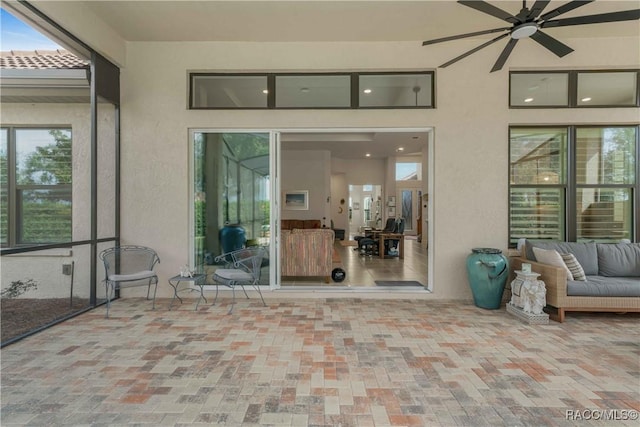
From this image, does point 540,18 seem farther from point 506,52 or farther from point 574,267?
point 574,267

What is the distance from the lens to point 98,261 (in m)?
4.46

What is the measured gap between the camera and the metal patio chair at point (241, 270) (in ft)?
13.4

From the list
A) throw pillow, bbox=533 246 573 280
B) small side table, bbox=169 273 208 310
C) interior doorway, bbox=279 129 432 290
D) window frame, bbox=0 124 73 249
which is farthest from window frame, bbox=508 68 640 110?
window frame, bbox=0 124 73 249

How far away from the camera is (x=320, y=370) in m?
2.54

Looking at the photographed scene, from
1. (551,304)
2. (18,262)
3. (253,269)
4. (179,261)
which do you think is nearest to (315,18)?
(253,269)

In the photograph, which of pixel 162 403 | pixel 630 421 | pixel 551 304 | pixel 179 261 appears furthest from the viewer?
pixel 179 261

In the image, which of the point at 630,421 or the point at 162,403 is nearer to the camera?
the point at 630,421

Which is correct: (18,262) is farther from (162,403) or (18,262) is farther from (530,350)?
(530,350)

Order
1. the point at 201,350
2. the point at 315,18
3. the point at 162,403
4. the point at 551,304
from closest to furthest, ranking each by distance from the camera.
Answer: the point at 162,403 → the point at 201,350 → the point at 551,304 → the point at 315,18

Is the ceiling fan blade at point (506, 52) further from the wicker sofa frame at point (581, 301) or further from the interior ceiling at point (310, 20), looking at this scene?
the wicker sofa frame at point (581, 301)

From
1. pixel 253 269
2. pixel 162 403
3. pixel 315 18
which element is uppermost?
pixel 315 18

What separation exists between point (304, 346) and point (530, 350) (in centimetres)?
209

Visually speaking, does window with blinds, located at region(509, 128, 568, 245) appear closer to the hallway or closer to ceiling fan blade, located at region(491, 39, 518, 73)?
ceiling fan blade, located at region(491, 39, 518, 73)

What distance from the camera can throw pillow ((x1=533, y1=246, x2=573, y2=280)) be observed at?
3.78m
